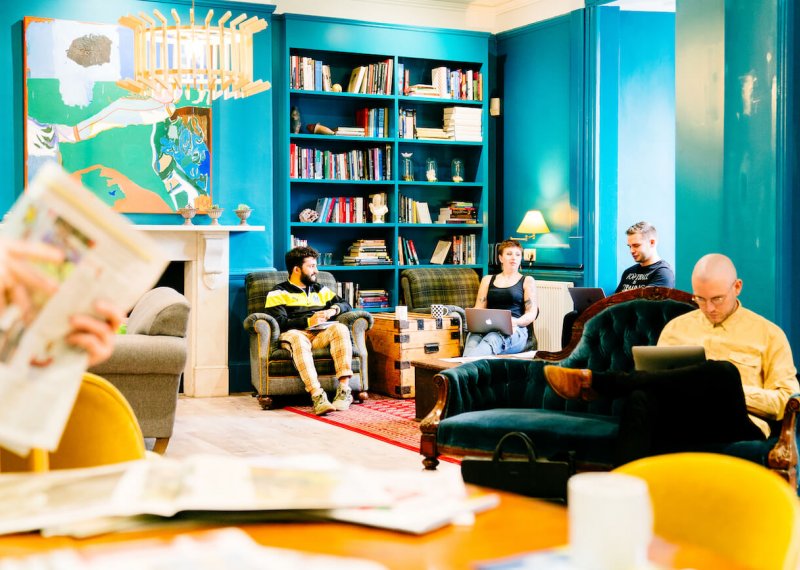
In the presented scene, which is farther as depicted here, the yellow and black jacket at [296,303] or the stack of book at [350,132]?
the stack of book at [350,132]

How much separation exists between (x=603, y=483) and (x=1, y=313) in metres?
0.74

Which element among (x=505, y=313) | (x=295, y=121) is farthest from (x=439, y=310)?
(x=295, y=121)

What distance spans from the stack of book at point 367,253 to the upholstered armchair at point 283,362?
1.10 meters

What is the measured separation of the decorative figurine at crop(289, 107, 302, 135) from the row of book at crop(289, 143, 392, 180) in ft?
0.38

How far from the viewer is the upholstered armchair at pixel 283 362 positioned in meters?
6.59

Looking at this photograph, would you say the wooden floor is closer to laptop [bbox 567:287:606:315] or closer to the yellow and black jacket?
the yellow and black jacket

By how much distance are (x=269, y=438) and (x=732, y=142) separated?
2.98m

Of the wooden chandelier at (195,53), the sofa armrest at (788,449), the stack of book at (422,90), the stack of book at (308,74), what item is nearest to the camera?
the sofa armrest at (788,449)

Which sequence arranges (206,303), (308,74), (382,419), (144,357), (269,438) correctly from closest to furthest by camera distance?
1. (144,357)
2. (269,438)
3. (382,419)
4. (206,303)
5. (308,74)

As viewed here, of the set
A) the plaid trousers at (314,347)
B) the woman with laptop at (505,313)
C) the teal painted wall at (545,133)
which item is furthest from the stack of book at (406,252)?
the plaid trousers at (314,347)

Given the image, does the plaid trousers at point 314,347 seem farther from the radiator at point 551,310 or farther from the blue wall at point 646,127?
the blue wall at point 646,127

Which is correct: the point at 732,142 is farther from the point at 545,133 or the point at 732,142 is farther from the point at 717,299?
the point at 545,133

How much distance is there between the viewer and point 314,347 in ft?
22.0

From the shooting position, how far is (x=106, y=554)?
1.20 meters
